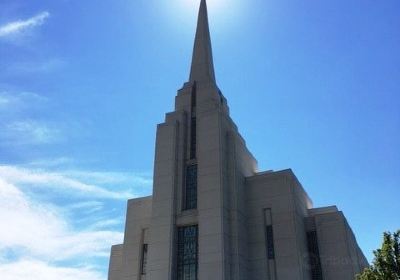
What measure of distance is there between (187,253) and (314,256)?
36.5ft

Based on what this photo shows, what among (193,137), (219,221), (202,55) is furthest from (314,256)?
(202,55)

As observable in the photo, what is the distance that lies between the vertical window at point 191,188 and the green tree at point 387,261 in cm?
1863

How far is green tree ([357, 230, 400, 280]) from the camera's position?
21250 millimetres

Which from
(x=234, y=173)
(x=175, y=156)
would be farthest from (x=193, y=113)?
(x=234, y=173)

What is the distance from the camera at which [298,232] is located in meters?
36.4

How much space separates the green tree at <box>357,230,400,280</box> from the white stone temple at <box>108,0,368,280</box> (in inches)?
502

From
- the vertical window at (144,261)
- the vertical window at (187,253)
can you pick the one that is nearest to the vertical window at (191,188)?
the vertical window at (187,253)

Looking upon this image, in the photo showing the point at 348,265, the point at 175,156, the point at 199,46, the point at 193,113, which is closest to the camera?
the point at 348,265

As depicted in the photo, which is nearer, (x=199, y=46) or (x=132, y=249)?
(x=132, y=249)

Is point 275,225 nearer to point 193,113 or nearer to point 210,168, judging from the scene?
point 210,168

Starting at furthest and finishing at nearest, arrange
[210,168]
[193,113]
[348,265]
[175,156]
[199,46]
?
[199,46]
[193,113]
[175,156]
[210,168]
[348,265]

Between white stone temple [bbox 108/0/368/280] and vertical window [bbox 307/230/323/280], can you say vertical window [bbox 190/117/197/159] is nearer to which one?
white stone temple [bbox 108/0/368/280]

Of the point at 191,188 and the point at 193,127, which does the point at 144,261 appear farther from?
the point at 193,127

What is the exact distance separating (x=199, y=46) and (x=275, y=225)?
2380 cm
